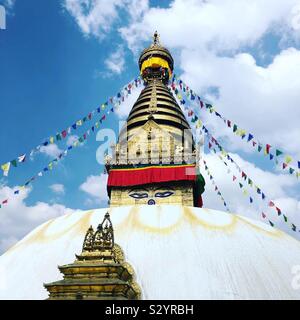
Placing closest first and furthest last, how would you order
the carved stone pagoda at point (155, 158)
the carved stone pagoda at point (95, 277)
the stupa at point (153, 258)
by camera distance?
the carved stone pagoda at point (95, 277)
the stupa at point (153, 258)
the carved stone pagoda at point (155, 158)

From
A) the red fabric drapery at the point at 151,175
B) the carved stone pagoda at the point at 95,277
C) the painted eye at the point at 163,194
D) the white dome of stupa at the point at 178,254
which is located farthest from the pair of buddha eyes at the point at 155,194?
the carved stone pagoda at the point at 95,277

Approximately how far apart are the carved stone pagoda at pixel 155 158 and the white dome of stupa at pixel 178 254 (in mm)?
9156

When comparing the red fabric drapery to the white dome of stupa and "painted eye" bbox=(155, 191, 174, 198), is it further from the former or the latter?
the white dome of stupa

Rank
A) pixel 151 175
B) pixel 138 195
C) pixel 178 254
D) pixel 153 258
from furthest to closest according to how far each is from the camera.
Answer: pixel 138 195 < pixel 151 175 < pixel 178 254 < pixel 153 258

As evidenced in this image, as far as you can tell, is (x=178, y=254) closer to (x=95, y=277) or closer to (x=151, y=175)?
(x=95, y=277)

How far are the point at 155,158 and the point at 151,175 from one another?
153cm

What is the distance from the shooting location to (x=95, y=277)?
6.80 metres

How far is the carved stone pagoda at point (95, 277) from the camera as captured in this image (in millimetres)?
6484

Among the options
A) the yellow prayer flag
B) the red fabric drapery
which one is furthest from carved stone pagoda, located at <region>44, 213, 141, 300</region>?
the red fabric drapery

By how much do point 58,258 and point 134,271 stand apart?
2433 mm

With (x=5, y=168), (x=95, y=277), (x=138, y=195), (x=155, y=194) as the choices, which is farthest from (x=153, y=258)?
(x=138, y=195)

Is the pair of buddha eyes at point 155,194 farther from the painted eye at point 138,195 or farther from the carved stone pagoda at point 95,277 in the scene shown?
the carved stone pagoda at point 95,277

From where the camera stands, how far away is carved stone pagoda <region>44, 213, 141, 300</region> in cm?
648
